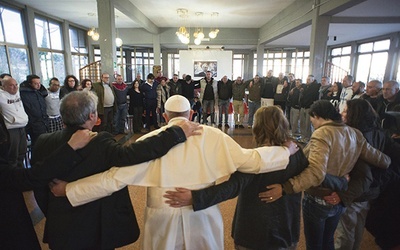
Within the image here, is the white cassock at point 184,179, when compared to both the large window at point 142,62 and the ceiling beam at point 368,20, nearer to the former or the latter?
the ceiling beam at point 368,20

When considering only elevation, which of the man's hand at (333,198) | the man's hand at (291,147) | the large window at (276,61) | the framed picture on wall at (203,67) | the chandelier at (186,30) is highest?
the chandelier at (186,30)

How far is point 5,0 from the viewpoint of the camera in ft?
22.1

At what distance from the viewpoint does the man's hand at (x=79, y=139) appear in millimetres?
991

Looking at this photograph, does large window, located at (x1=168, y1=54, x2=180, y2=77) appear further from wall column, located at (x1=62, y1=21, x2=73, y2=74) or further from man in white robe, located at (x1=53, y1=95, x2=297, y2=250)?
man in white robe, located at (x1=53, y1=95, x2=297, y2=250)

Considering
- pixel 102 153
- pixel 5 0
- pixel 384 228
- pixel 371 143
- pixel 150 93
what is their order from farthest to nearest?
1. pixel 5 0
2. pixel 150 93
3. pixel 384 228
4. pixel 371 143
5. pixel 102 153

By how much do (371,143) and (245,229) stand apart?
1.11 meters

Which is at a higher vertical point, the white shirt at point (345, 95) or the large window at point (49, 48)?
the large window at point (49, 48)

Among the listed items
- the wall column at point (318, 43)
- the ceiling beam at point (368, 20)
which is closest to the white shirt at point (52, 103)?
the wall column at point (318, 43)

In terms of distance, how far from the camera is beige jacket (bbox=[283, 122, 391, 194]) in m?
1.34

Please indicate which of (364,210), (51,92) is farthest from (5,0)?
(364,210)

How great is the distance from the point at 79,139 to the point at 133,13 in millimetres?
7446

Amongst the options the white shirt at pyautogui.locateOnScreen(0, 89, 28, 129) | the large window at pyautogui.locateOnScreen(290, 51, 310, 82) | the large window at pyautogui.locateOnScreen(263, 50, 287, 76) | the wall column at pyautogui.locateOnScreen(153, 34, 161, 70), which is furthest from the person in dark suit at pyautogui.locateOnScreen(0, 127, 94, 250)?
the large window at pyautogui.locateOnScreen(263, 50, 287, 76)

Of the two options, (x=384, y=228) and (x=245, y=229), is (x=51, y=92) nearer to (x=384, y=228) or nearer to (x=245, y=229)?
(x=245, y=229)

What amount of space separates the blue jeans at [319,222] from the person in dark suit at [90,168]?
40.8 inches
